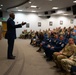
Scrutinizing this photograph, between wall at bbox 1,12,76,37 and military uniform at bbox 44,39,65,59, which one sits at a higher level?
wall at bbox 1,12,76,37

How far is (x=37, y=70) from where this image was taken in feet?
15.3

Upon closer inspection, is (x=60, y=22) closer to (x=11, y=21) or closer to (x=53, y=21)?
Answer: (x=53, y=21)

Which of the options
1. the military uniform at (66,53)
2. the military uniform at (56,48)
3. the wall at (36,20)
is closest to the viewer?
the military uniform at (66,53)

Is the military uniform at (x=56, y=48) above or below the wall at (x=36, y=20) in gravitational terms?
below

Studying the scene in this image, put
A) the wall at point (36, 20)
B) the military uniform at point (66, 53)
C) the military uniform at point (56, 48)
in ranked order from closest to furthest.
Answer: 1. the military uniform at point (66, 53)
2. the military uniform at point (56, 48)
3. the wall at point (36, 20)

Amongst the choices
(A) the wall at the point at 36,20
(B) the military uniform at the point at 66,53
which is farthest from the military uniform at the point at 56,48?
(A) the wall at the point at 36,20

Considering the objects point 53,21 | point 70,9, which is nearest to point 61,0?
point 70,9

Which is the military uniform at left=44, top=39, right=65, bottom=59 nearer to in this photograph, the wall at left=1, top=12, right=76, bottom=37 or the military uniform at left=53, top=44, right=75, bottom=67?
the military uniform at left=53, top=44, right=75, bottom=67

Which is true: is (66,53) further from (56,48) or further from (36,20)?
(36,20)

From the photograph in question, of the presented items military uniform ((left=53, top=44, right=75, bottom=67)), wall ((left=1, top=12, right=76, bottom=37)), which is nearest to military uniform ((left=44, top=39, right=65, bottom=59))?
military uniform ((left=53, top=44, right=75, bottom=67))

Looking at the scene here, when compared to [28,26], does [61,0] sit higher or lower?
higher

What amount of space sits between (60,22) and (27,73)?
15195 mm

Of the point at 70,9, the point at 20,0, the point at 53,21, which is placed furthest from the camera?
the point at 53,21

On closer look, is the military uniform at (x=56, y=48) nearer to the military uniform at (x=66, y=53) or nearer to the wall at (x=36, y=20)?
the military uniform at (x=66, y=53)
